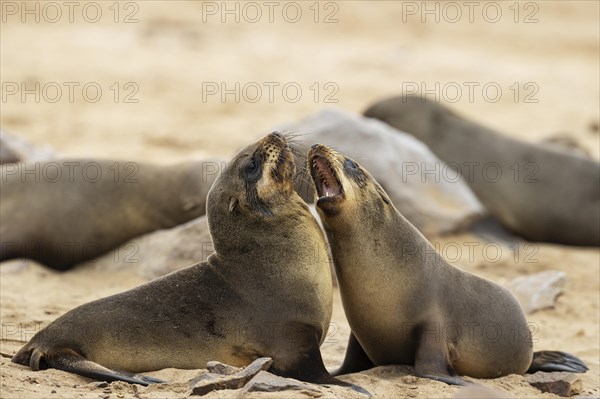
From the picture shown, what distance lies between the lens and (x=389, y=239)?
5926 mm

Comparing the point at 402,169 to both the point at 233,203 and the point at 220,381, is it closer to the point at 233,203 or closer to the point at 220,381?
the point at 233,203

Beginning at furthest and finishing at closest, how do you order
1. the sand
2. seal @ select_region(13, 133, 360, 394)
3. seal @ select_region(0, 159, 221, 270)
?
seal @ select_region(0, 159, 221, 270), the sand, seal @ select_region(13, 133, 360, 394)

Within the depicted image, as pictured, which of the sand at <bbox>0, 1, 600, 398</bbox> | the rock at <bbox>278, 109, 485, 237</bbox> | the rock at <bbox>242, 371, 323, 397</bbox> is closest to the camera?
the rock at <bbox>242, 371, 323, 397</bbox>

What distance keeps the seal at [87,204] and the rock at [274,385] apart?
399 cm

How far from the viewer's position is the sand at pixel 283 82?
8.09 metres

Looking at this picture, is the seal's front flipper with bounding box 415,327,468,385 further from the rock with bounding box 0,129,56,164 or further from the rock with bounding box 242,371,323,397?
the rock with bounding box 0,129,56,164

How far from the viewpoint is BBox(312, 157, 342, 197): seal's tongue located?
5863 millimetres

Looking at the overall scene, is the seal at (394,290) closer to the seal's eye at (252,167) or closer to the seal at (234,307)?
the seal at (234,307)

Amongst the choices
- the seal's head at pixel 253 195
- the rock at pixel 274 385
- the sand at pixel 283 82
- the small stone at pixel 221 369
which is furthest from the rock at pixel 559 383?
the small stone at pixel 221 369

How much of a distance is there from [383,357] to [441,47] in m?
15.9

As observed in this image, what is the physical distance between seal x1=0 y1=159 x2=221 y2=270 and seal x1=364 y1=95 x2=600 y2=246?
10.1ft

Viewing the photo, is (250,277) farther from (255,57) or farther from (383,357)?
(255,57)

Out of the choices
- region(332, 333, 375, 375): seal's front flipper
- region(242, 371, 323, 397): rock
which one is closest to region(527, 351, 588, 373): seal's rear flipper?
region(332, 333, 375, 375): seal's front flipper

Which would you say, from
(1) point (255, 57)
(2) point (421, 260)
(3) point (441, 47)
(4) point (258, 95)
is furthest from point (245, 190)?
(3) point (441, 47)
